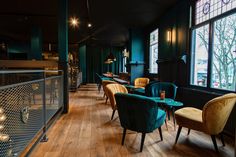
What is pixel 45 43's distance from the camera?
43.3ft

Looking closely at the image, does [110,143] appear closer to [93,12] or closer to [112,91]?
[112,91]

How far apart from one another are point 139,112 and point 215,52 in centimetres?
244

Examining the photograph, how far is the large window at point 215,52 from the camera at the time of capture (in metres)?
3.39

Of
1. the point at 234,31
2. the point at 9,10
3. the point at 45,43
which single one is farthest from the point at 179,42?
the point at 45,43

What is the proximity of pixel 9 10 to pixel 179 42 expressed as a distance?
5684 mm

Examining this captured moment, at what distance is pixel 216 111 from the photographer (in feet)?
8.03

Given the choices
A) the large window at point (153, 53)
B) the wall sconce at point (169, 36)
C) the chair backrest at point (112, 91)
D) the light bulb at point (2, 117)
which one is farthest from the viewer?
the large window at point (153, 53)

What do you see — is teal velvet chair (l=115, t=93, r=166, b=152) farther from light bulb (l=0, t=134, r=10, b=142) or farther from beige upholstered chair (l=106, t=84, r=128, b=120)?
light bulb (l=0, t=134, r=10, b=142)

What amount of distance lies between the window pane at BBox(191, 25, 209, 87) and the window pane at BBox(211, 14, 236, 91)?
30 centimetres

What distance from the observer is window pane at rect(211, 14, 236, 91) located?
11.0 feet

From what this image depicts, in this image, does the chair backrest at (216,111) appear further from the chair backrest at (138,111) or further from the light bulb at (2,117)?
the light bulb at (2,117)


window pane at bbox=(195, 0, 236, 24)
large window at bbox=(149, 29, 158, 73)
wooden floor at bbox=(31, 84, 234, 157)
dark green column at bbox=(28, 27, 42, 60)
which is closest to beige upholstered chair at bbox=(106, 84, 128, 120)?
wooden floor at bbox=(31, 84, 234, 157)

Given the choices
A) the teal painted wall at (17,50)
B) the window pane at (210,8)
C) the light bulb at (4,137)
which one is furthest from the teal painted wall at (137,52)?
the teal painted wall at (17,50)

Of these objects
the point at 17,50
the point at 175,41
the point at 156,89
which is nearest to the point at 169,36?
the point at 175,41
